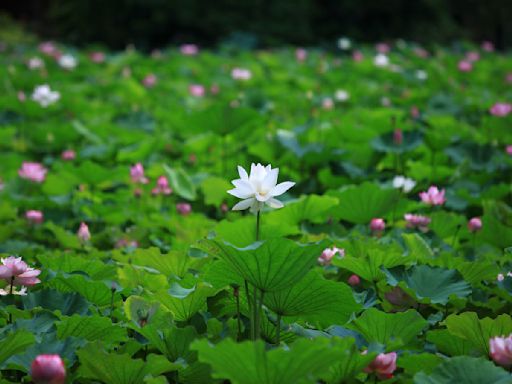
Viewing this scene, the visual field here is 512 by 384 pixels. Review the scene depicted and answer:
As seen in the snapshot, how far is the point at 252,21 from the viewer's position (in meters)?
8.36

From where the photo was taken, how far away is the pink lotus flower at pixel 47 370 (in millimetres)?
1086

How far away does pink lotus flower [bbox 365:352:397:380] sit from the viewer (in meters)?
1.19

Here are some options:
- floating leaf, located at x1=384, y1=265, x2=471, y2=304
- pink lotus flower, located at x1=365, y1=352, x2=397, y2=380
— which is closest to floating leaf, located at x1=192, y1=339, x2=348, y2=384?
pink lotus flower, located at x1=365, y1=352, x2=397, y2=380

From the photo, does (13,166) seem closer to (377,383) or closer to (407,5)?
(377,383)

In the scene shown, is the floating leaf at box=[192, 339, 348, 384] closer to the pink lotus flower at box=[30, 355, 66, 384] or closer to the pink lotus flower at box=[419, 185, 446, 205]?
the pink lotus flower at box=[30, 355, 66, 384]

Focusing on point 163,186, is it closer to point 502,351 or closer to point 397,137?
point 397,137

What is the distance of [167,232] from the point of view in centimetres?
233

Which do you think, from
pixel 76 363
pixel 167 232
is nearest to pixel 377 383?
pixel 76 363

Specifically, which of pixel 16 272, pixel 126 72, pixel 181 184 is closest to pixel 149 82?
pixel 126 72

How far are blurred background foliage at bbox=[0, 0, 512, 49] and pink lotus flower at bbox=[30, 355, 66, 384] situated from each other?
23.0 feet

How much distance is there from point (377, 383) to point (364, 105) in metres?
3.39

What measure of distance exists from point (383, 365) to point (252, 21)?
24.6 ft

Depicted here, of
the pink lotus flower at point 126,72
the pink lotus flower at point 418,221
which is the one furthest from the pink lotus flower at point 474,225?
the pink lotus flower at point 126,72

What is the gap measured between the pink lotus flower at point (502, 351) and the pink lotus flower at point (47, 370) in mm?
663
